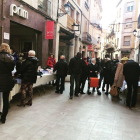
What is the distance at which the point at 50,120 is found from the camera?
452 centimetres

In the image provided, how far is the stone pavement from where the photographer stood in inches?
146

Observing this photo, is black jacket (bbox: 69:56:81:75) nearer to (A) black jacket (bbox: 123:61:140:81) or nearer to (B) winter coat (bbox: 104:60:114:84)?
(B) winter coat (bbox: 104:60:114:84)

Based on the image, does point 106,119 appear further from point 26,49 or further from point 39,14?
point 26,49

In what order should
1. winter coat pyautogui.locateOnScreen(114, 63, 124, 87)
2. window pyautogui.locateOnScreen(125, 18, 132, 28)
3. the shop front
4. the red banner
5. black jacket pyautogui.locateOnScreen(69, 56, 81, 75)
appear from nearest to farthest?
winter coat pyautogui.locateOnScreen(114, 63, 124, 87), black jacket pyautogui.locateOnScreen(69, 56, 81, 75), the shop front, the red banner, window pyautogui.locateOnScreen(125, 18, 132, 28)

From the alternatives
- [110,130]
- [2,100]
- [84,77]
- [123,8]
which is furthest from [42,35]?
[123,8]

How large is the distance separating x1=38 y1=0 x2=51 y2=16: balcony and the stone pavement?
6.74m

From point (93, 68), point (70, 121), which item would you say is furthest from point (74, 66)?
point (70, 121)

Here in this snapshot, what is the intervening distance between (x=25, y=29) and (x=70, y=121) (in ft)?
28.1

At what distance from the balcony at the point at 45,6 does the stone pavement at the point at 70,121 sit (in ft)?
22.1

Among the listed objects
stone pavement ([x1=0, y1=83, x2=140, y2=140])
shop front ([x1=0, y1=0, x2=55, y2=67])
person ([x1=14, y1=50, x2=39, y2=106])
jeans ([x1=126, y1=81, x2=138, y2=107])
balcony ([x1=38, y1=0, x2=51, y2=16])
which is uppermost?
balcony ([x1=38, y1=0, x2=51, y2=16])

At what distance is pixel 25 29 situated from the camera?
37.2 ft

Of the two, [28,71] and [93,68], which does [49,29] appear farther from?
[28,71]

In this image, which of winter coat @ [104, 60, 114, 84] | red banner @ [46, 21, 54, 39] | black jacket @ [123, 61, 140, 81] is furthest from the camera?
red banner @ [46, 21, 54, 39]

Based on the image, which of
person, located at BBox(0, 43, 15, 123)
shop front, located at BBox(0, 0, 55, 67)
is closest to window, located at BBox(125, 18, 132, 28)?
shop front, located at BBox(0, 0, 55, 67)
